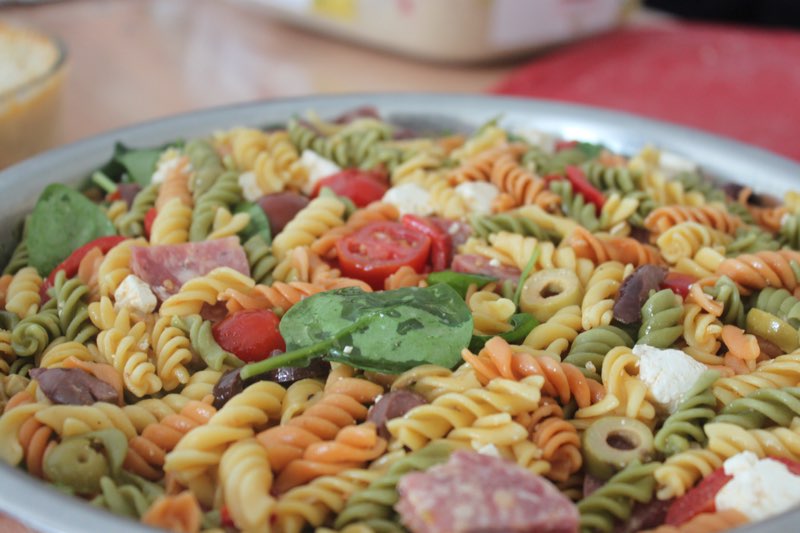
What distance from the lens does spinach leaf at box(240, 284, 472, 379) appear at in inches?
75.7

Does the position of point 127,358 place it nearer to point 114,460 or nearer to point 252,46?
point 114,460

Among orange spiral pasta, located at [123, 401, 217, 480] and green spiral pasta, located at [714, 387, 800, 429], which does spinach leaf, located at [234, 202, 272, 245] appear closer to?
orange spiral pasta, located at [123, 401, 217, 480]

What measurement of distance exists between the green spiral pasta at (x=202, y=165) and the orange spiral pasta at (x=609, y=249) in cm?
105

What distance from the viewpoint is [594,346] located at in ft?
6.65

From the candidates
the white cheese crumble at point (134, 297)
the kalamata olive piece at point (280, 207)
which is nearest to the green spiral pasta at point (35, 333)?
the white cheese crumble at point (134, 297)

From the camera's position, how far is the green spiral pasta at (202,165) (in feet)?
8.68

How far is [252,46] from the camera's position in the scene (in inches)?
206

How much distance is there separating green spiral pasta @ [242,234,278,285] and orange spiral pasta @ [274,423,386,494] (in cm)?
71

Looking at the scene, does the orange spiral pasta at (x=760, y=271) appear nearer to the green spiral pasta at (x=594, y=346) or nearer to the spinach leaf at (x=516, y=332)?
the green spiral pasta at (x=594, y=346)

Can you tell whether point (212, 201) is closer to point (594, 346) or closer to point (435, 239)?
point (435, 239)

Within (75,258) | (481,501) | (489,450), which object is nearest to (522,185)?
(489,450)

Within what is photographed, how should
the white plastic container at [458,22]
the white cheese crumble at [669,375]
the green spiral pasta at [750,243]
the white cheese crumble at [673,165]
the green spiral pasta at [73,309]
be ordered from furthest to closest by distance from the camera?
the white plastic container at [458,22], the white cheese crumble at [673,165], the green spiral pasta at [750,243], the green spiral pasta at [73,309], the white cheese crumble at [669,375]

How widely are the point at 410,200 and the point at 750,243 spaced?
3.10 feet

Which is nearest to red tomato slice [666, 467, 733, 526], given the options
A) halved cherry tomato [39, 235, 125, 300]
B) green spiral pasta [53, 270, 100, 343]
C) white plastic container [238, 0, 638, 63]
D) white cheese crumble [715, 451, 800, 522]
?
white cheese crumble [715, 451, 800, 522]
